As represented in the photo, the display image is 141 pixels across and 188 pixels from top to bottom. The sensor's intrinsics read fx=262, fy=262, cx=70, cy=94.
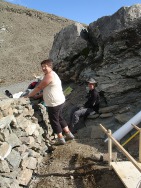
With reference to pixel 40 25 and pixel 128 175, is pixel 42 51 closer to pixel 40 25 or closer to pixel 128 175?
pixel 40 25

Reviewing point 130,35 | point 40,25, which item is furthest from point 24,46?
point 130,35

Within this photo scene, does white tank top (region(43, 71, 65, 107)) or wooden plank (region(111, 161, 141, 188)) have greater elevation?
white tank top (region(43, 71, 65, 107))

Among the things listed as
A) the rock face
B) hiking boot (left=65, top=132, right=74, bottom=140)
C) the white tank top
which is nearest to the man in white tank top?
the white tank top

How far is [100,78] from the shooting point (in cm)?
1084

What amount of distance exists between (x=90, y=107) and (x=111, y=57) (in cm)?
285

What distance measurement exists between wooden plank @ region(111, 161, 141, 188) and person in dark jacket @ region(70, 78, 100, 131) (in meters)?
2.72

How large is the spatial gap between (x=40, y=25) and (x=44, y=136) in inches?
1384

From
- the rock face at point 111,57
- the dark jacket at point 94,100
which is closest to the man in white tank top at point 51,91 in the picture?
the dark jacket at point 94,100

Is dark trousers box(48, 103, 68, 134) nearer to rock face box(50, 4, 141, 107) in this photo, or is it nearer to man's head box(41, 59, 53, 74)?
man's head box(41, 59, 53, 74)

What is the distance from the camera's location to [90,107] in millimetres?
9383

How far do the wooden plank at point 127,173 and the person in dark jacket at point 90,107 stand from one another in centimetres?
272

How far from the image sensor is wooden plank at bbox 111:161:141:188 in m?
5.59

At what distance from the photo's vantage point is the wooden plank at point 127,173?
559 centimetres

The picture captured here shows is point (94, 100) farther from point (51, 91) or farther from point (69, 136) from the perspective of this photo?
point (51, 91)
